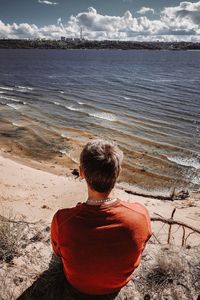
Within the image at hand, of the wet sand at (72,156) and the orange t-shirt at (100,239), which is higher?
the orange t-shirt at (100,239)

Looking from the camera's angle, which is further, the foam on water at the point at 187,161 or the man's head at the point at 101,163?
the foam on water at the point at 187,161

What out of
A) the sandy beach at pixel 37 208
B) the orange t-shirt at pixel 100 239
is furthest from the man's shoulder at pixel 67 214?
the sandy beach at pixel 37 208

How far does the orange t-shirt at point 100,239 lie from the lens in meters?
2.72

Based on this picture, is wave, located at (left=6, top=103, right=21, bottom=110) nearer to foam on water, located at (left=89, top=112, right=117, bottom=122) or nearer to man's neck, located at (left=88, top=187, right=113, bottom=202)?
foam on water, located at (left=89, top=112, right=117, bottom=122)

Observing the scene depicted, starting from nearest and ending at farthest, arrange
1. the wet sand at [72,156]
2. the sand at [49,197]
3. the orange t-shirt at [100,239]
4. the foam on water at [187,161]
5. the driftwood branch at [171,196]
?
the orange t-shirt at [100,239]
the sand at [49,197]
the driftwood branch at [171,196]
the wet sand at [72,156]
the foam on water at [187,161]

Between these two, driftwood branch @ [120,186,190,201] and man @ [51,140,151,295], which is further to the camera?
driftwood branch @ [120,186,190,201]

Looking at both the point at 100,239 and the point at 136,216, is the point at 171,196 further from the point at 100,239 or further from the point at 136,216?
the point at 100,239

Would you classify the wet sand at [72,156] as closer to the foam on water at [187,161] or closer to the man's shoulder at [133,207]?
the foam on water at [187,161]

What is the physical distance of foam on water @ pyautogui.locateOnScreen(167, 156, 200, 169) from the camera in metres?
14.2

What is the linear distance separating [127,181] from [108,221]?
1012 cm

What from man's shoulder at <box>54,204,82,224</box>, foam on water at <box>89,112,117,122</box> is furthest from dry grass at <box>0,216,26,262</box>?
foam on water at <box>89,112,117,122</box>

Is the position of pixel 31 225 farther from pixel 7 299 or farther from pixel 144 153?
pixel 144 153

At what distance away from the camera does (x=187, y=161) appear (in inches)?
576

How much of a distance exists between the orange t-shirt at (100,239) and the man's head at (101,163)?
261mm
